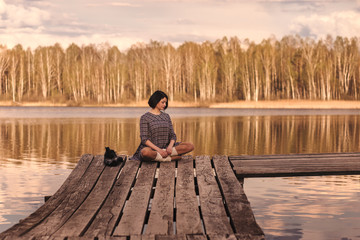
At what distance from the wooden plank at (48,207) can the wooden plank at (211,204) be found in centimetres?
165

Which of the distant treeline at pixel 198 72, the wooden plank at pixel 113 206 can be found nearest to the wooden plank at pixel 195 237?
the wooden plank at pixel 113 206

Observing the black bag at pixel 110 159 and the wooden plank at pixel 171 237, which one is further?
the black bag at pixel 110 159

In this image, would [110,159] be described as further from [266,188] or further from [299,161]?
[266,188]

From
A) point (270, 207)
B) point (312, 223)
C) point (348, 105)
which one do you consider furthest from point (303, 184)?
point (348, 105)

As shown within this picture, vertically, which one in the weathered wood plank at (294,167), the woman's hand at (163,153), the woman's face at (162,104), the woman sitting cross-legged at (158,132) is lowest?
the weathered wood plank at (294,167)

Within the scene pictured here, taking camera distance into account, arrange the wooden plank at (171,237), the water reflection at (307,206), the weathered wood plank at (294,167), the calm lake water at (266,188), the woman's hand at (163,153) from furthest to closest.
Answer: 1. the woman's hand at (163,153)
2. the weathered wood plank at (294,167)
3. the calm lake water at (266,188)
4. the water reflection at (307,206)
5. the wooden plank at (171,237)

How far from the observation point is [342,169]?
704 centimetres

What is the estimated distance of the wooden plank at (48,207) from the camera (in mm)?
4338

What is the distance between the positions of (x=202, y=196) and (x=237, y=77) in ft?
215

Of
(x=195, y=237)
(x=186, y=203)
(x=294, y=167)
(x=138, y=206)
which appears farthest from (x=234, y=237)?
(x=294, y=167)

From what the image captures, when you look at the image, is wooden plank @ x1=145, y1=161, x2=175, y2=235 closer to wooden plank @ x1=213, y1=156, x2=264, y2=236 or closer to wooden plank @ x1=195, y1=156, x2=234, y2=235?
wooden plank @ x1=195, y1=156, x2=234, y2=235

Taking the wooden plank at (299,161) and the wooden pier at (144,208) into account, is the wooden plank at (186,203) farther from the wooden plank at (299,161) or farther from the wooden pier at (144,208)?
the wooden plank at (299,161)

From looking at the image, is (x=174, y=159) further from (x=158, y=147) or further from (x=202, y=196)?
(x=202, y=196)

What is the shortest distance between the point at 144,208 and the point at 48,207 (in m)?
1.11
